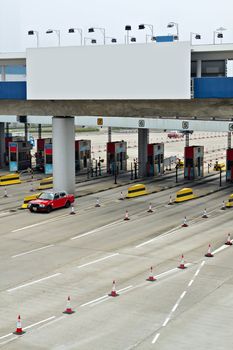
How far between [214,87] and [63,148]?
14173mm

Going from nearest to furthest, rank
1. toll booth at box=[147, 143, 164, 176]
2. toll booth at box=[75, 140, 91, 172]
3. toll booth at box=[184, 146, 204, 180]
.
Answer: toll booth at box=[184, 146, 204, 180] < toll booth at box=[147, 143, 164, 176] < toll booth at box=[75, 140, 91, 172]

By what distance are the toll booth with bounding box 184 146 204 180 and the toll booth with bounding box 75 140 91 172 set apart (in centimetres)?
1211

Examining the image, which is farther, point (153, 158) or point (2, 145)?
point (2, 145)

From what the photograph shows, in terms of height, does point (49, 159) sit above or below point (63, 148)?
below

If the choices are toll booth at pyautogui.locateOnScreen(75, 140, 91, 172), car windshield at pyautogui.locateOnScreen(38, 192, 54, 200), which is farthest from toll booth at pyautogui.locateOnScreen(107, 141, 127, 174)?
car windshield at pyautogui.locateOnScreen(38, 192, 54, 200)

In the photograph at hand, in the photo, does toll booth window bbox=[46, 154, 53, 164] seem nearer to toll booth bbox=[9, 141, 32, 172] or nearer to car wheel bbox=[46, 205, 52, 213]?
toll booth bbox=[9, 141, 32, 172]

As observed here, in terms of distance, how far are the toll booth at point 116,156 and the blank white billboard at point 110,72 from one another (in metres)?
21.7

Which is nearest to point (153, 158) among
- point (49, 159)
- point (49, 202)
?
point (49, 159)

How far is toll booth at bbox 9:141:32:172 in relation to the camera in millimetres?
71812

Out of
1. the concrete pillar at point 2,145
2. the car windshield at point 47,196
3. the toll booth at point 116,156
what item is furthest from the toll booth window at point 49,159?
the car windshield at point 47,196

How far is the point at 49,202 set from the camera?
44812 mm

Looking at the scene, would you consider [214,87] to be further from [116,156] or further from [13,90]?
[116,156]

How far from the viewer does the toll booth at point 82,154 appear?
72.1 meters

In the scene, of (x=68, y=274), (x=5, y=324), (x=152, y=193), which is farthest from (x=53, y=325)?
(x=152, y=193)
